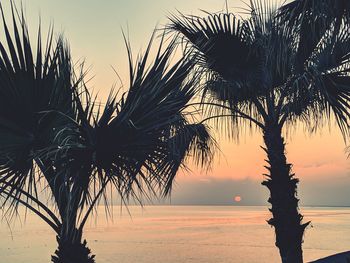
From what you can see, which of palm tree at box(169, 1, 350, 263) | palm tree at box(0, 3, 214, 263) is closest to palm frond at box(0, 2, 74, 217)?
palm tree at box(0, 3, 214, 263)

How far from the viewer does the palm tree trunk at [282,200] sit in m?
7.45

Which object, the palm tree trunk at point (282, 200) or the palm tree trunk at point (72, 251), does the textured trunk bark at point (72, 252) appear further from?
the palm tree trunk at point (282, 200)

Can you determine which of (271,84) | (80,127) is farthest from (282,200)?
(80,127)

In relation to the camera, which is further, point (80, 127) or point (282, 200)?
point (282, 200)

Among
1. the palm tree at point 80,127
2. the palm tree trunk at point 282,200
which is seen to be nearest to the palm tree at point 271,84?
the palm tree trunk at point 282,200

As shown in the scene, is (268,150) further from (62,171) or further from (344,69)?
(62,171)

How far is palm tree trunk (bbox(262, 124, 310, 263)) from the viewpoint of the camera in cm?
745

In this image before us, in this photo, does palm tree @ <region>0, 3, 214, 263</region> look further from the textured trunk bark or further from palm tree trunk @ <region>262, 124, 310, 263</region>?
palm tree trunk @ <region>262, 124, 310, 263</region>

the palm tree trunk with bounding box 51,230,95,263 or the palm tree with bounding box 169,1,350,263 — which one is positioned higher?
the palm tree with bounding box 169,1,350,263

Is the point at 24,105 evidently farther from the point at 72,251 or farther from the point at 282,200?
the point at 282,200

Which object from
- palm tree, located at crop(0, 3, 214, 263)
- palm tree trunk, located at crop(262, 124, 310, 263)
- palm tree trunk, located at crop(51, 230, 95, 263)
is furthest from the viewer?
palm tree trunk, located at crop(262, 124, 310, 263)

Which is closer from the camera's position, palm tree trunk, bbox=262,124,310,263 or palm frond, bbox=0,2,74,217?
palm frond, bbox=0,2,74,217

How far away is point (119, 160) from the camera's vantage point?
4.18 m

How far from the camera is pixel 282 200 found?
7.55 metres
